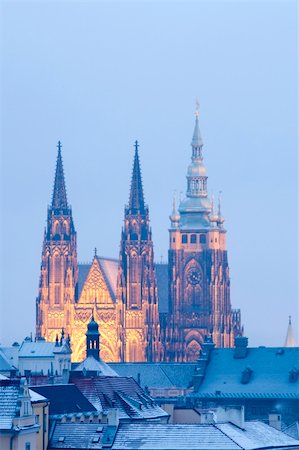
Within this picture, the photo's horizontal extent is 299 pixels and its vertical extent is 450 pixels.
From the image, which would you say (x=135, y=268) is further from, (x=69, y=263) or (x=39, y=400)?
(x=39, y=400)

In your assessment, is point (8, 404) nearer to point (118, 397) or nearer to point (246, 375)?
point (118, 397)

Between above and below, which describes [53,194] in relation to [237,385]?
above

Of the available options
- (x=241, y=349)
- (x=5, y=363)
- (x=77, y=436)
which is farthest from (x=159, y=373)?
(x=77, y=436)

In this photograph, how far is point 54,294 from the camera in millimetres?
198750

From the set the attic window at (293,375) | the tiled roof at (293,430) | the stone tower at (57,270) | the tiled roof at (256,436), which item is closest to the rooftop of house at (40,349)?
the stone tower at (57,270)

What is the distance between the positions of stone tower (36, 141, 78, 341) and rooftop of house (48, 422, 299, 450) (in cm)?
11180

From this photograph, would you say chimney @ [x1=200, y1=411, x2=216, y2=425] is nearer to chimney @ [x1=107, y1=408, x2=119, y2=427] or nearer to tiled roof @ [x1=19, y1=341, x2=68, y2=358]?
chimney @ [x1=107, y1=408, x2=119, y2=427]

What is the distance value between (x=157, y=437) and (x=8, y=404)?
952cm

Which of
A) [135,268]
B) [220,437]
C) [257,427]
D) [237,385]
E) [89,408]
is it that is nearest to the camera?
[220,437]

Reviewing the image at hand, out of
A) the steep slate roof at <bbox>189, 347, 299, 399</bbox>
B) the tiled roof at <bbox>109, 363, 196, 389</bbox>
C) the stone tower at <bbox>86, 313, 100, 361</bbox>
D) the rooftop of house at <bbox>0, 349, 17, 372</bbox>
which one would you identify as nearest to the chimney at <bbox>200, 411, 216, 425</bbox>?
the steep slate roof at <bbox>189, 347, 299, 399</bbox>

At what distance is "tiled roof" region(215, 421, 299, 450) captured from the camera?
82.2m

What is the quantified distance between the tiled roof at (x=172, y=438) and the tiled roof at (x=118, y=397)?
14081 millimetres

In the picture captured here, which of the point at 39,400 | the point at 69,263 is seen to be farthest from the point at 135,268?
the point at 39,400

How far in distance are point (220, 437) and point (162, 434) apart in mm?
2105
